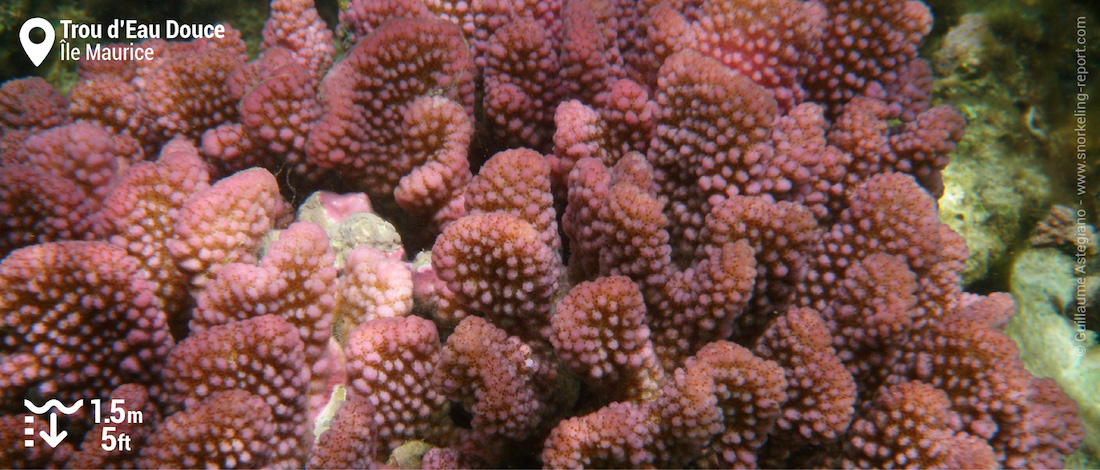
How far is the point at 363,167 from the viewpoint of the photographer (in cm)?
256

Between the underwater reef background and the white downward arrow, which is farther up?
the underwater reef background

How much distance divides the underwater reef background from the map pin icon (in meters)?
1.11

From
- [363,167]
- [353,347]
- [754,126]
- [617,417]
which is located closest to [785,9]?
[754,126]

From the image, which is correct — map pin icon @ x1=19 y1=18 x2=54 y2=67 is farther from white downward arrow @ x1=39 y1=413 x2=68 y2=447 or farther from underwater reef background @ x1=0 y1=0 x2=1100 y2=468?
white downward arrow @ x1=39 y1=413 x2=68 y2=447

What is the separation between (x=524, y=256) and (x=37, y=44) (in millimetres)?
4090

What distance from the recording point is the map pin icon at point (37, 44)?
3.50m

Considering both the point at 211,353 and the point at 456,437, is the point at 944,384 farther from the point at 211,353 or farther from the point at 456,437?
the point at 211,353

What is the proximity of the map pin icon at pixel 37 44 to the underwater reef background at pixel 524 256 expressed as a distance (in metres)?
1.11

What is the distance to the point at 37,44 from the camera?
369 cm

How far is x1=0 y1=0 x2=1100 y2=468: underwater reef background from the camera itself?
1.83 metres

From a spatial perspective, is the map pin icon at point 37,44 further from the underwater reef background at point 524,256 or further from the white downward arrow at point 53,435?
the white downward arrow at point 53,435

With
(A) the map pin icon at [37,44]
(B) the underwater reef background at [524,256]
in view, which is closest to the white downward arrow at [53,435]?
(B) the underwater reef background at [524,256]

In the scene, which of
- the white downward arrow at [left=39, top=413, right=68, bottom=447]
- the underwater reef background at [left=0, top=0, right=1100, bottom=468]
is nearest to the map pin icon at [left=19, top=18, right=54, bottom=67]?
the underwater reef background at [left=0, top=0, right=1100, bottom=468]

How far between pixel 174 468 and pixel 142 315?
581 millimetres
